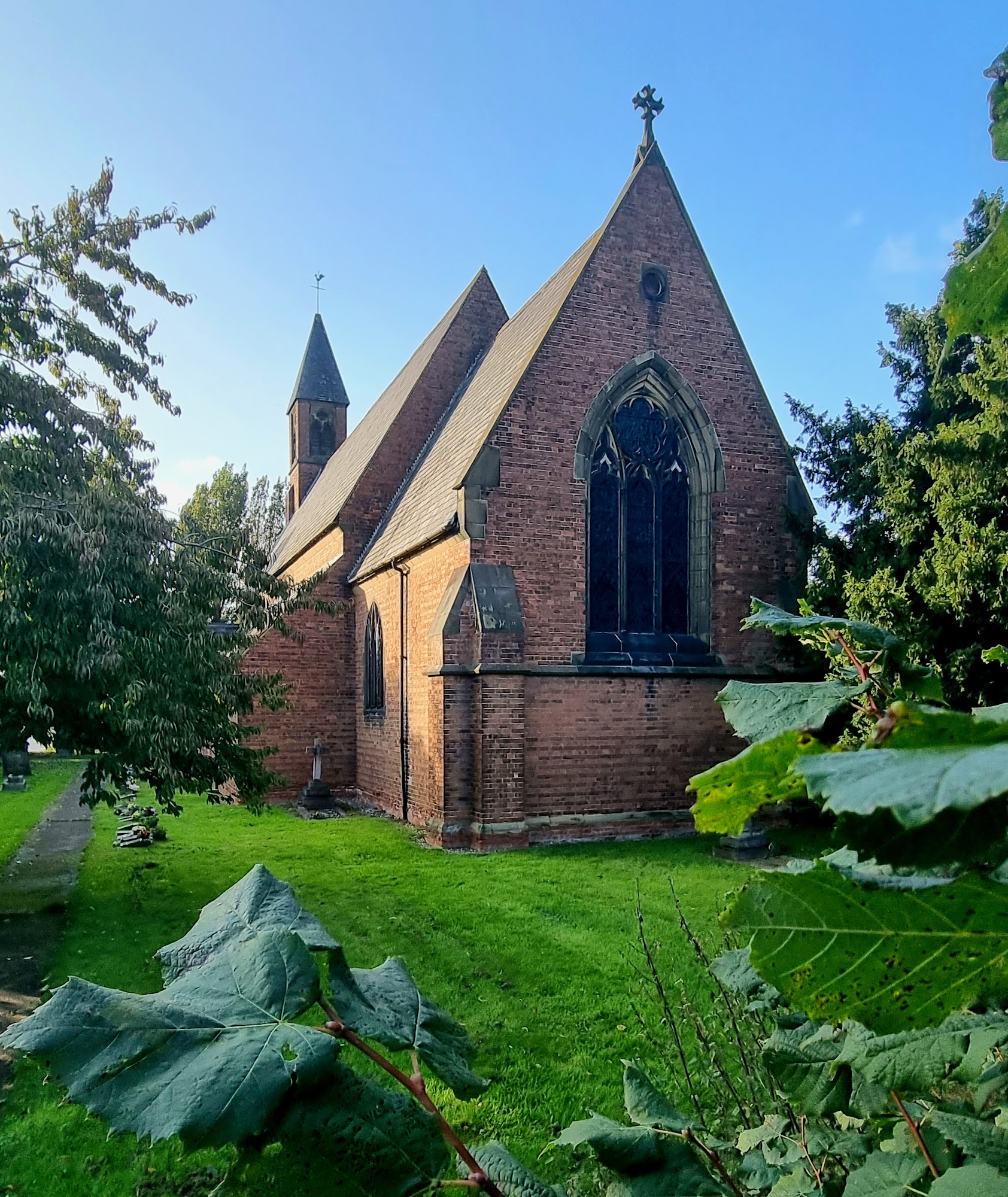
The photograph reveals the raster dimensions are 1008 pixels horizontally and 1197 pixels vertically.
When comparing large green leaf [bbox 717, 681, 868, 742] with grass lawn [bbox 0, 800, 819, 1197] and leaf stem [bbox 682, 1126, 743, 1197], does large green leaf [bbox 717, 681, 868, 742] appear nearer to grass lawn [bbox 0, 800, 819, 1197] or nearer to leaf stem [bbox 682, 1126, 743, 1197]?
grass lawn [bbox 0, 800, 819, 1197]

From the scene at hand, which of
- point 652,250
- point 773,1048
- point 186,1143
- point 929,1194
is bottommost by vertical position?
point 773,1048

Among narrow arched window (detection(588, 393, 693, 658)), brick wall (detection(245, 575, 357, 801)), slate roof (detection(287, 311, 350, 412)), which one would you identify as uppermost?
slate roof (detection(287, 311, 350, 412))

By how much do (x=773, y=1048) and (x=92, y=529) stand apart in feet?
23.8

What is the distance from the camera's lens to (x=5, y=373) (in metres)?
9.27

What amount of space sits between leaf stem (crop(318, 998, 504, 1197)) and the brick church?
33.9ft

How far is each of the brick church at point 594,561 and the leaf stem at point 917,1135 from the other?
398 inches

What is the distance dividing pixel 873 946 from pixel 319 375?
32240 millimetres

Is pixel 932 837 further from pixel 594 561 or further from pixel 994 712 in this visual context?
pixel 594 561

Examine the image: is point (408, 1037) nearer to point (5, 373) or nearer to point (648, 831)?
point (5, 373)

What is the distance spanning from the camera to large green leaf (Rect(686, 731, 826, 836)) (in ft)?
2.24

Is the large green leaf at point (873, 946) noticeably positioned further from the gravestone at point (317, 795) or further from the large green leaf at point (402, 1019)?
the gravestone at point (317, 795)

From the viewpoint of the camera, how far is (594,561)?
1249 centimetres

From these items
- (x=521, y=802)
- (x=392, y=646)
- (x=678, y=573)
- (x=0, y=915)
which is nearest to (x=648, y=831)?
(x=521, y=802)

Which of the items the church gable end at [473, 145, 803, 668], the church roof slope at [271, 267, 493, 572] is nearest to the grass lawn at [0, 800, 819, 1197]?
the church gable end at [473, 145, 803, 668]
